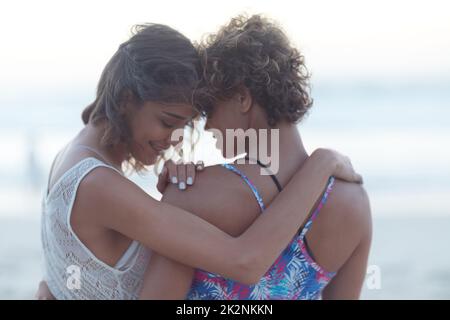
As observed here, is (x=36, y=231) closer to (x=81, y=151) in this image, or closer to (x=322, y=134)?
(x=322, y=134)

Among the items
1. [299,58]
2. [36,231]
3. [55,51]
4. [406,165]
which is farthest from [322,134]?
[299,58]

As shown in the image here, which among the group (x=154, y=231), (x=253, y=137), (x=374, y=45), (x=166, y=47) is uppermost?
(x=166, y=47)

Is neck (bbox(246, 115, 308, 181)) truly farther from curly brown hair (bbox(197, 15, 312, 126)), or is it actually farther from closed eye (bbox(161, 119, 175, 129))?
closed eye (bbox(161, 119, 175, 129))

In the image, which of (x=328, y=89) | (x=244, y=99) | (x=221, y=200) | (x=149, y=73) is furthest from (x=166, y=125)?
(x=328, y=89)

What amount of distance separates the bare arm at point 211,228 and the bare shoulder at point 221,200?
0.04 m

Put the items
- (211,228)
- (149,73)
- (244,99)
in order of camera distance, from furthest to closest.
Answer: (149,73), (244,99), (211,228)

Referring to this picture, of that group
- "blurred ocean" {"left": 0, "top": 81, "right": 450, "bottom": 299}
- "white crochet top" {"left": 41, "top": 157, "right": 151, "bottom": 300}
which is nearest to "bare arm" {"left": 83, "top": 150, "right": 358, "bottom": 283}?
"white crochet top" {"left": 41, "top": 157, "right": 151, "bottom": 300}

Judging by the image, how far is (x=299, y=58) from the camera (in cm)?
251

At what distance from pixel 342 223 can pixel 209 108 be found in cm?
62

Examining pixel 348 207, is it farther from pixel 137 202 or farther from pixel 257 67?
pixel 137 202

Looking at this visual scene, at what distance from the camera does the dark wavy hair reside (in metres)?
2.50

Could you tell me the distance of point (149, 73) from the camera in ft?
8.26

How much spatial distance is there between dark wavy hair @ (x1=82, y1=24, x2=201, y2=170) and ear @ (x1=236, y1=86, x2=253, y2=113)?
17cm

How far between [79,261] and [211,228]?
0.55 metres
